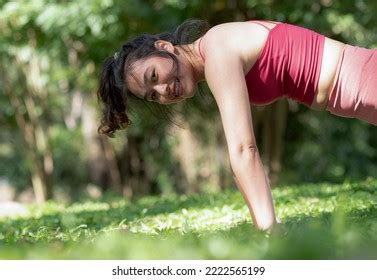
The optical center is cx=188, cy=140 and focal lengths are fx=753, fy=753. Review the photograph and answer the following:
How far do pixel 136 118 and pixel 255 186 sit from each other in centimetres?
214

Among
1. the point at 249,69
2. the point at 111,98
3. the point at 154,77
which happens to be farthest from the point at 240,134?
the point at 111,98

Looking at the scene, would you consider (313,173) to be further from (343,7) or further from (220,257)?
(220,257)

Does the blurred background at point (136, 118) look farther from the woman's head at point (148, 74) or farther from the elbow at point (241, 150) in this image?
the elbow at point (241, 150)

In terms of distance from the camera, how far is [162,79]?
13.1ft

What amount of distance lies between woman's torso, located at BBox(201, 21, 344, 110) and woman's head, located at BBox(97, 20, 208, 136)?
0.66 ft

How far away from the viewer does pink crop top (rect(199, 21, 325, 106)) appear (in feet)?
13.5

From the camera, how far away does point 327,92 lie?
4.22 m

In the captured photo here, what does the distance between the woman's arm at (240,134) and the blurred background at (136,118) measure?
1.90 metres

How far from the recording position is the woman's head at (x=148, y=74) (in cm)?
400

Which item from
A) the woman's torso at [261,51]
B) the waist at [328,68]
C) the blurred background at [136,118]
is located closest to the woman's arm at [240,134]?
the woman's torso at [261,51]

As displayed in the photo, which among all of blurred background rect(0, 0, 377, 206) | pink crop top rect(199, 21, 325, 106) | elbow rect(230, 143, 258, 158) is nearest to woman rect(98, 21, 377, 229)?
pink crop top rect(199, 21, 325, 106)

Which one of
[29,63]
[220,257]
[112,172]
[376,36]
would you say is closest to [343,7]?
[376,36]

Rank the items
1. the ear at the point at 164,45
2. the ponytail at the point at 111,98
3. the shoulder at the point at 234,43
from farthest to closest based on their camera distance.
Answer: the ponytail at the point at 111,98
the ear at the point at 164,45
the shoulder at the point at 234,43

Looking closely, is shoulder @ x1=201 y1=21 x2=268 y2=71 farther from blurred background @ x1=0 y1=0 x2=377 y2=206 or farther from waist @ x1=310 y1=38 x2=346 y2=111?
blurred background @ x1=0 y1=0 x2=377 y2=206
